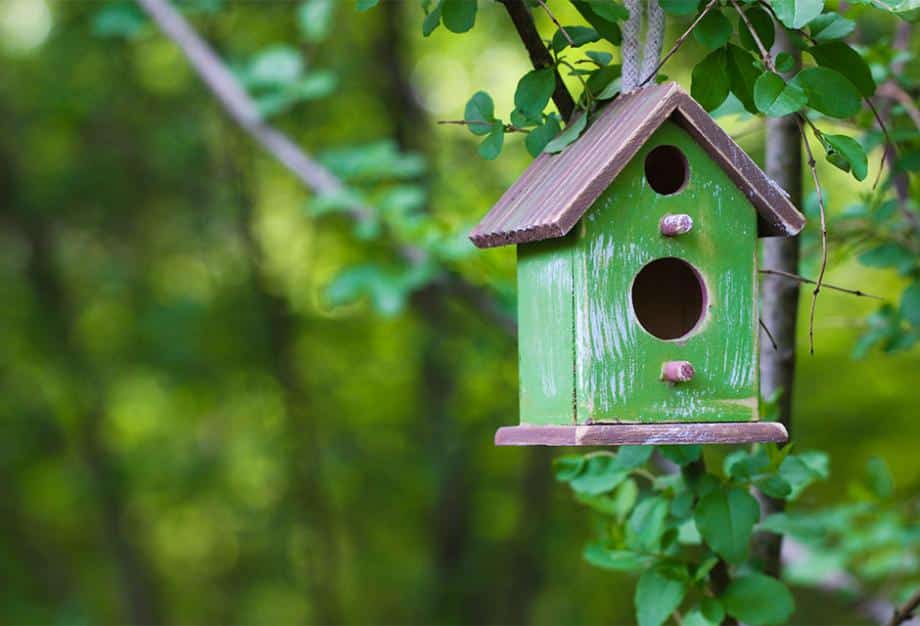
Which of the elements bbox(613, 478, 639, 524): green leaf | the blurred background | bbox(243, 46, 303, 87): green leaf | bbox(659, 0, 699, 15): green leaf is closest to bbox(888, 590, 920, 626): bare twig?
bbox(613, 478, 639, 524): green leaf

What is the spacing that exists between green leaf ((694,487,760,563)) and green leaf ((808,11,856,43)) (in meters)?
0.68

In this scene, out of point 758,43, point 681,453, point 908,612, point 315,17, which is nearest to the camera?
point 758,43

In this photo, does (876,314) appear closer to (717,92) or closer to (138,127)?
(717,92)

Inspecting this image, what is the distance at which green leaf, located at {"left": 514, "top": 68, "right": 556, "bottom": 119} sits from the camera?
1.64 m

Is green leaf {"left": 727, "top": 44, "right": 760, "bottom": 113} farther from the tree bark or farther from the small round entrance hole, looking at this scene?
the tree bark

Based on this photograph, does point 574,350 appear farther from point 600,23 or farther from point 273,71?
point 273,71

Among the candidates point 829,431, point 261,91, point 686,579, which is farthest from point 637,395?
point 829,431

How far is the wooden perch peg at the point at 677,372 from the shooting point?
1629mm

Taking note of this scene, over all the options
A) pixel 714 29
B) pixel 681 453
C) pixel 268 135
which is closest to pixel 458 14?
pixel 714 29

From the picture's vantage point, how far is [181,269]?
7.76 meters

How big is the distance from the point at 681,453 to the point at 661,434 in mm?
234

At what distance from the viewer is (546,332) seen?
1749 millimetres

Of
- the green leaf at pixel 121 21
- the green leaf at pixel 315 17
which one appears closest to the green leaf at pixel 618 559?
the green leaf at pixel 315 17

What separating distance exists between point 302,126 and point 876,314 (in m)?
4.76
